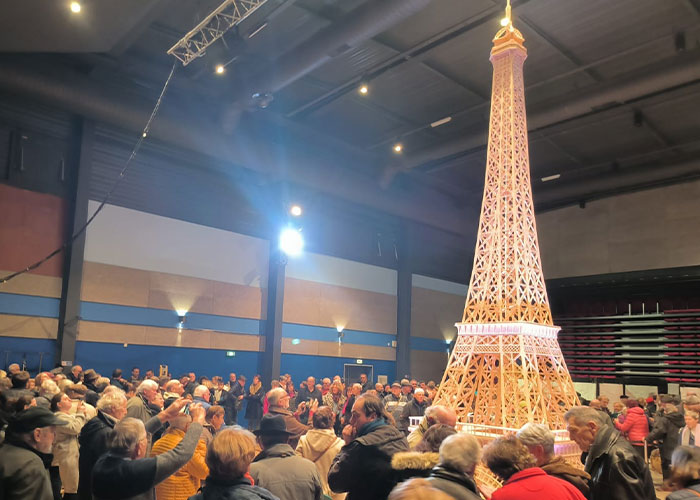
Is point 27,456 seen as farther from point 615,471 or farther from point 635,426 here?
point 635,426

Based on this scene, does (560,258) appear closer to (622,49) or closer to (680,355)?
(680,355)

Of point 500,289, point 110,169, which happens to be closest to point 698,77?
point 500,289

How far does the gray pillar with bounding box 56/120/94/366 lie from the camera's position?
1245 centimetres

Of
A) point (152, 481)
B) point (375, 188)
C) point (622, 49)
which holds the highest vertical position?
point (622, 49)

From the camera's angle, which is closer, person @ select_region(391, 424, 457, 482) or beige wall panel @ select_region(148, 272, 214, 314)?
person @ select_region(391, 424, 457, 482)

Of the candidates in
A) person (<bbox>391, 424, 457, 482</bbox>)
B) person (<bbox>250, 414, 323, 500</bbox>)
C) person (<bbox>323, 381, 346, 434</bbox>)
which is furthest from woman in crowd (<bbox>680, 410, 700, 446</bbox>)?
person (<bbox>323, 381, 346, 434</bbox>)

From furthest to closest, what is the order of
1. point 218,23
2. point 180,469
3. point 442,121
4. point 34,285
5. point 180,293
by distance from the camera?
point 442,121, point 180,293, point 34,285, point 218,23, point 180,469

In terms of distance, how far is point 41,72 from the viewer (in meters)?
11.8

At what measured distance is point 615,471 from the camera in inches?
141

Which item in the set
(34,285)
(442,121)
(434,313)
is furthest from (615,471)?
(434,313)

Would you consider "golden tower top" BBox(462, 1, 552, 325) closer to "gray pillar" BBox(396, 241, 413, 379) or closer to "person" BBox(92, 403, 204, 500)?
"person" BBox(92, 403, 204, 500)

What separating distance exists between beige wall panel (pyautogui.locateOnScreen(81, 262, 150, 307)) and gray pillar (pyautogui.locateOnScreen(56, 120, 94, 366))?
32 centimetres

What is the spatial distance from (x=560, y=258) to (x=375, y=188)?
290 inches

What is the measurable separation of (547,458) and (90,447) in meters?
3.00
